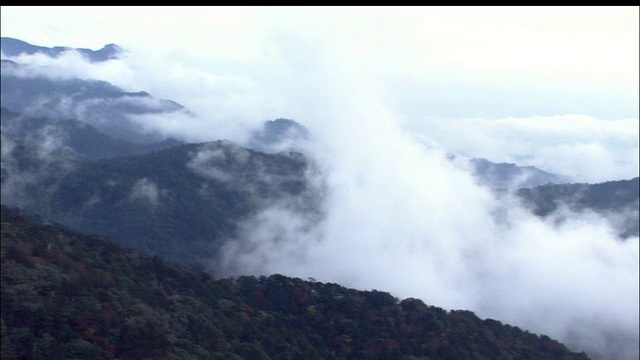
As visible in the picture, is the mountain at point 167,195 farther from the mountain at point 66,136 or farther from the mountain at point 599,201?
the mountain at point 599,201

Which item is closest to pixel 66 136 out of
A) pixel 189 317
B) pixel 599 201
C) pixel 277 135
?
pixel 277 135

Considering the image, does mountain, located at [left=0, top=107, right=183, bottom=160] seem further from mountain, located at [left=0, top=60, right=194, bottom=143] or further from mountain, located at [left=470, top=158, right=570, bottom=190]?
mountain, located at [left=470, top=158, right=570, bottom=190]

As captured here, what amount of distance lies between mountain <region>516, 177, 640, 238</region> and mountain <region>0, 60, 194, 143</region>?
241 feet

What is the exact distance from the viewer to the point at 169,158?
61.8 metres

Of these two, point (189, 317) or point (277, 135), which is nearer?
point (189, 317)

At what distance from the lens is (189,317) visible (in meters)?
18.9

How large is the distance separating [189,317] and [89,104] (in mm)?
119053

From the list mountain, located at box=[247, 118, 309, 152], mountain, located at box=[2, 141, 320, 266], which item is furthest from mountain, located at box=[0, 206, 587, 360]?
mountain, located at box=[247, 118, 309, 152]

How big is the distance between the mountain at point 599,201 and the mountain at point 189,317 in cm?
3764

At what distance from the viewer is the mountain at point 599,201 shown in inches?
2282

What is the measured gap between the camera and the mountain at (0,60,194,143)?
116m

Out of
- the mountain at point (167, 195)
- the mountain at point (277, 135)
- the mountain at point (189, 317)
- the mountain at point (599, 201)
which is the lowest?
the mountain at point (189, 317)

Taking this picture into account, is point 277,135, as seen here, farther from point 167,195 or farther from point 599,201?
point 599,201

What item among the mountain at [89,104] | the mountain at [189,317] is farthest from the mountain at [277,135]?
the mountain at [189,317]
